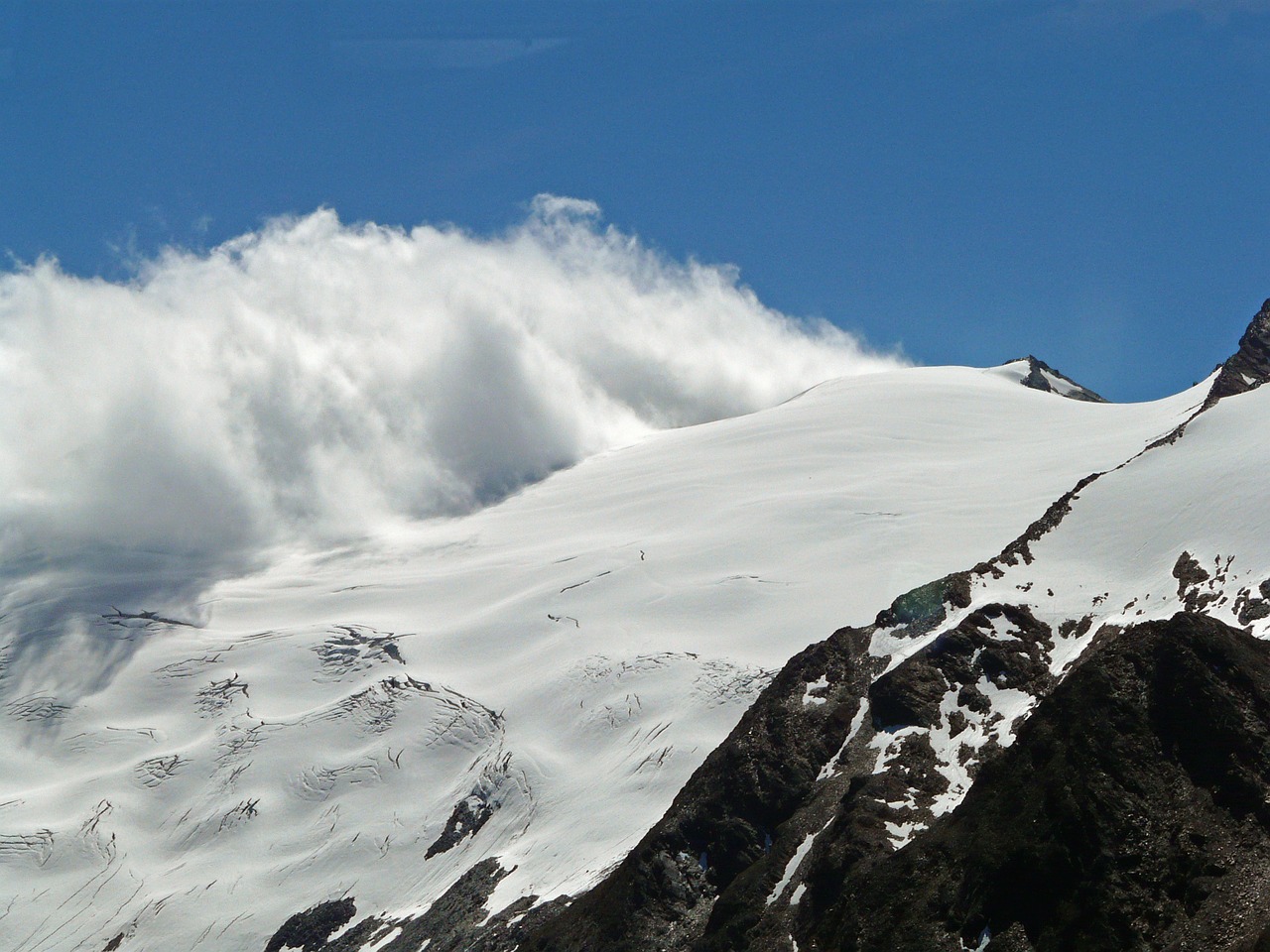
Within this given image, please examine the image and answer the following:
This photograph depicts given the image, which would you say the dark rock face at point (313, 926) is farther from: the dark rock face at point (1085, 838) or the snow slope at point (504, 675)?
the dark rock face at point (1085, 838)

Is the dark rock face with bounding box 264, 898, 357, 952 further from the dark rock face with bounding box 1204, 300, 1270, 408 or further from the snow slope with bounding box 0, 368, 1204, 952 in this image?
the dark rock face with bounding box 1204, 300, 1270, 408

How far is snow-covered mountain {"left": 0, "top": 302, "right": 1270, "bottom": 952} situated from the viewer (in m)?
57.9

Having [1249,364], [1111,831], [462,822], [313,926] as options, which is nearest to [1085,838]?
[1111,831]

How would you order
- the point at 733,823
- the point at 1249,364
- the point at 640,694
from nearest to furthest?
the point at 733,823 < the point at 640,694 < the point at 1249,364

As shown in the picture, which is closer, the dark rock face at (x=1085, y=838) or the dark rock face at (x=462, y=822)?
the dark rock face at (x=1085, y=838)

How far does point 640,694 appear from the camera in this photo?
11931cm

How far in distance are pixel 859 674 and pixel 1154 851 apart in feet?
80.6

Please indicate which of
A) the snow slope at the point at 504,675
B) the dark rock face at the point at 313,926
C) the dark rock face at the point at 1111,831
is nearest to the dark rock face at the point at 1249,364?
the snow slope at the point at 504,675

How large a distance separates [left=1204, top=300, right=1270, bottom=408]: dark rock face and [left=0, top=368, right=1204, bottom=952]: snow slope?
12752 mm

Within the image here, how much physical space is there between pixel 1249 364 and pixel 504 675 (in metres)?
83.1

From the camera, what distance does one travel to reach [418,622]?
153m

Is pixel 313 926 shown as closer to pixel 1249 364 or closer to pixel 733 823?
pixel 733 823

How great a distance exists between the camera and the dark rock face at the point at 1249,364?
11988cm

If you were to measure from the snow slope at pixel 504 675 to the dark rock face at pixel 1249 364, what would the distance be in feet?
41.8
